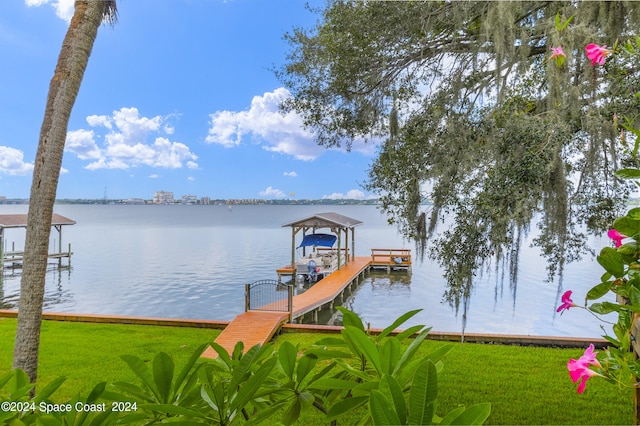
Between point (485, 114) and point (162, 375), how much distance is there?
11.7 feet

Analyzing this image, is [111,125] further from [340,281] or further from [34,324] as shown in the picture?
[34,324]

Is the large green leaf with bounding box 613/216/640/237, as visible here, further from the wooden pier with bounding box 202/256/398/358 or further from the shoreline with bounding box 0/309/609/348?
the shoreline with bounding box 0/309/609/348

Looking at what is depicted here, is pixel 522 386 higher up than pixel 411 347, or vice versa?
pixel 411 347

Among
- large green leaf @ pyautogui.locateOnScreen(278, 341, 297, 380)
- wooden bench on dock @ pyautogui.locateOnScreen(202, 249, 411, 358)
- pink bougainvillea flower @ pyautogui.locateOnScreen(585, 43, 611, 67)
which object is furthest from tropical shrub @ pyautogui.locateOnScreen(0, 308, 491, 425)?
wooden bench on dock @ pyautogui.locateOnScreen(202, 249, 411, 358)

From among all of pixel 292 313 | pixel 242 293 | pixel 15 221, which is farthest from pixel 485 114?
pixel 15 221

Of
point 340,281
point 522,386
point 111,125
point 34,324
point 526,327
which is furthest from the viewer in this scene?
point 111,125

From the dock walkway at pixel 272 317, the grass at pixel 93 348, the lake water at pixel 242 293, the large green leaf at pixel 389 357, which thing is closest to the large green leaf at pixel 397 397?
the large green leaf at pixel 389 357

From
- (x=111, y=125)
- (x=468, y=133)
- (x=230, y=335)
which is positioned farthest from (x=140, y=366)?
(x=111, y=125)

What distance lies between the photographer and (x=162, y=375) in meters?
0.85

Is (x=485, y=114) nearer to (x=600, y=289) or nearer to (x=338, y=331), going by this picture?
(x=600, y=289)

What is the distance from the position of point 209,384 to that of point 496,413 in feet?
11.7

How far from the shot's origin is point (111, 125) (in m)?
52.7

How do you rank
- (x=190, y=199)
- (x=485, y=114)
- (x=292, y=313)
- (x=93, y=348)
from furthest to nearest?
1. (x=190, y=199)
2. (x=292, y=313)
3. (x=93, y=348)
4. (x=485, y=114)

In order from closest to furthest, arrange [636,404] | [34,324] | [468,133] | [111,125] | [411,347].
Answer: [411,347], [636,404], [34,324], [468,133], [111,125]
